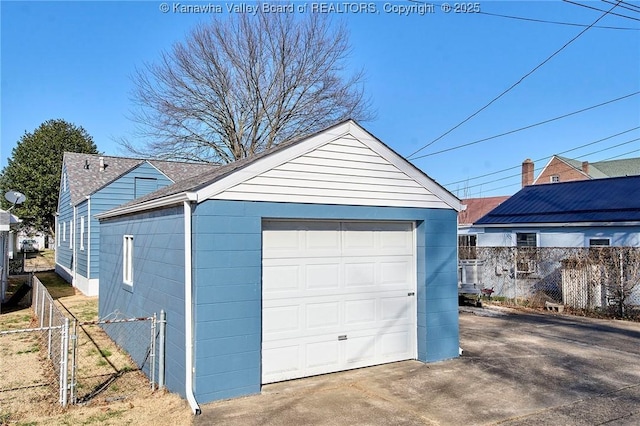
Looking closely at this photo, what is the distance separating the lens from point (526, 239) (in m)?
16.7

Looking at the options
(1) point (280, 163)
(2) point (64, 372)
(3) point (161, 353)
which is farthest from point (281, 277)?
(2) point (64, 372)

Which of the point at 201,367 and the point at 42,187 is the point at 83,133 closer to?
the point at 42,187

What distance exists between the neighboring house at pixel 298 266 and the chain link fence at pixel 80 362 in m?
0.50

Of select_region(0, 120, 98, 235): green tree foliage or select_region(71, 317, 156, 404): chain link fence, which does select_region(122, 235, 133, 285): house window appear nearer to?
select_region(71, 317, 156, 404): chain link fence

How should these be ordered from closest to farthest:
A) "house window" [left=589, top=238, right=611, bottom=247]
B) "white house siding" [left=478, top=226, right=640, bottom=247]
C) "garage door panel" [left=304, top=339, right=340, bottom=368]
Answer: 1. "garage door panel" [left=304, top=339, right=340, bottom=368]
2. "white house siding" [left=478, top=226, right=640, bottom=247]
3. "house window" [left=589, top=238, right=611, bottom=247]

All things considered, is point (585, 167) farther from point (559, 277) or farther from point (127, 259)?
point (127, 259)

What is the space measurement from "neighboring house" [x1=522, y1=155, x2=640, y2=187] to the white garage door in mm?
33625

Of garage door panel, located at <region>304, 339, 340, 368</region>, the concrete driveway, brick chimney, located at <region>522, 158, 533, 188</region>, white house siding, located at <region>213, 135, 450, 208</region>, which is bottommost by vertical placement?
the concrete driveway

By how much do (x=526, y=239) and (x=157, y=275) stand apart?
559 inches

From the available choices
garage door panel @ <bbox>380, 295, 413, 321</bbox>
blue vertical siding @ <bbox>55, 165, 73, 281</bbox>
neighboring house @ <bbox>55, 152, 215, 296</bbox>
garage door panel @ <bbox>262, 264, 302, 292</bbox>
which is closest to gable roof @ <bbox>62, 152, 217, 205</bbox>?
neighboring house @ <bbox>55, 152, 215, 296</bbox>

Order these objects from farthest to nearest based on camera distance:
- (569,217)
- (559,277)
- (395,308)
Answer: (569,217), (559,277), (395,308)

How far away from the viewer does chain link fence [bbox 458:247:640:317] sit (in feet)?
39.6

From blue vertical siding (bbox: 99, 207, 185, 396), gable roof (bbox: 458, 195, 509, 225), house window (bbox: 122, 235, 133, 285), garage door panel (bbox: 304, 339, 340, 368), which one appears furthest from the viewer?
gable roof (bbox: 458, 195, 509, 225)

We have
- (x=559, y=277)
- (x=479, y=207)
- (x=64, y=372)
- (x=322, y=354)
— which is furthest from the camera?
(x=479, y=207)
